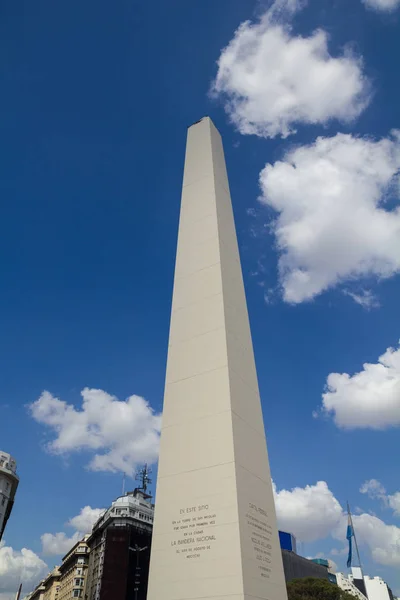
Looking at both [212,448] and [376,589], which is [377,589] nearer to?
[376,589]

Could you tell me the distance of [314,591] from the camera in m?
48.4

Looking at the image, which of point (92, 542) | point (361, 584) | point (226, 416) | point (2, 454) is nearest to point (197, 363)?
point (226, 416)

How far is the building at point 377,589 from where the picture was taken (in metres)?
167

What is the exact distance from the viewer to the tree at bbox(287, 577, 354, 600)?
157 feet

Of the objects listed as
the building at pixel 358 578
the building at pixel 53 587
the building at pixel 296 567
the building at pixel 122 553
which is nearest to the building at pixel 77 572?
the building at pixel 122 553

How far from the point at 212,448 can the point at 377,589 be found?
193304mm

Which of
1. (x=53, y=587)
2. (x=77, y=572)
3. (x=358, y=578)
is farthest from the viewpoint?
(x=358, y=578)

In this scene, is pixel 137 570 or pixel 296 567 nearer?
pixel 137 570

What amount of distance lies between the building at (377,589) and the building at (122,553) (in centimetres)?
13322

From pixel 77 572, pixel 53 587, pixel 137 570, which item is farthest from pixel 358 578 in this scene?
pixel 137 570

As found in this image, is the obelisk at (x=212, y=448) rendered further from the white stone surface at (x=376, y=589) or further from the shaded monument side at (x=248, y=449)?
the white stone surface at (x=376, y=589)

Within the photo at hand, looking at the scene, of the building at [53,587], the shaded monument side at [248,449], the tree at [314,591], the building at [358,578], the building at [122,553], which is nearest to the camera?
the shaded monument side at [248,449]

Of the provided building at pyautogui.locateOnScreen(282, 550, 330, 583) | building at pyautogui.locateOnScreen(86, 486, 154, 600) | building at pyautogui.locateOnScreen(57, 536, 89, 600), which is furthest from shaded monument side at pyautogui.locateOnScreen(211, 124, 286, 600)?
building at pyautogui.locateOnScreen(282, 550, 330, 583)

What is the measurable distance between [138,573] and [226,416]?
6006 centimetres
